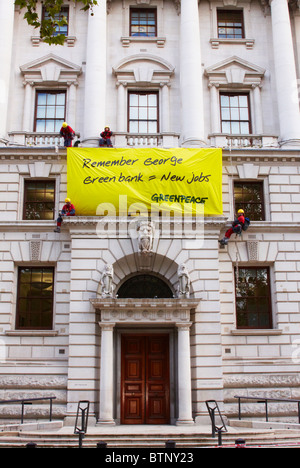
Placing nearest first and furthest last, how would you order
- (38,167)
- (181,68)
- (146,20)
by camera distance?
(38,167) < (181,68) < (146,20)

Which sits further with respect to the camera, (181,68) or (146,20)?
(146,20)

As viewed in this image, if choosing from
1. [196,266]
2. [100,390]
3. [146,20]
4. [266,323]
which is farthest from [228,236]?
[146,20]

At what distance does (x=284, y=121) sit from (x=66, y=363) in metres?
14.0

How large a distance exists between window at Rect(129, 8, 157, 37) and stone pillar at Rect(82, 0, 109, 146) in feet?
5.75

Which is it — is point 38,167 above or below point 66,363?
above

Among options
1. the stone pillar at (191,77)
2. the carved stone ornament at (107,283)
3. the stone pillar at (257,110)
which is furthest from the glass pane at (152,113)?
the carved stone ornament at (107,283)

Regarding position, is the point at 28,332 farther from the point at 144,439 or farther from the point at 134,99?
the point at 134,99

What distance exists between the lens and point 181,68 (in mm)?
24375

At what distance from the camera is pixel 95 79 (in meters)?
23.8

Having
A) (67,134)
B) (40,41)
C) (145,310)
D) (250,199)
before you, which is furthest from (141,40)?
(145,310)

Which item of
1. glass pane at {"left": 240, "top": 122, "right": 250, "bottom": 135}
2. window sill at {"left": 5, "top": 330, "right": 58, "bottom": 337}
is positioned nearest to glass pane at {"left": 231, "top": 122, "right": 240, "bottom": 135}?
glass pane at {"left": 240, "top": 122, "right": 250, "bottom": 135}

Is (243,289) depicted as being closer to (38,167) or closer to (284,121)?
(284,121)

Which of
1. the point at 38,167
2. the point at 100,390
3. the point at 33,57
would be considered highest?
the point at 33,57

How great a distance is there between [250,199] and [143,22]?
35.2 feet
